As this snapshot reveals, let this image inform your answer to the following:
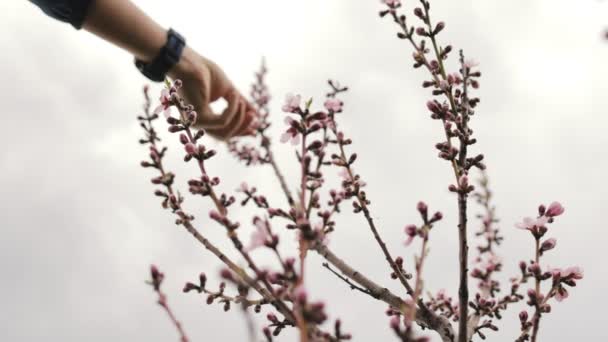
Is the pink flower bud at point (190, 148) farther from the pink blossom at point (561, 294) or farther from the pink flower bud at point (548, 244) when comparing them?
the pink blossom at point (561, 294)

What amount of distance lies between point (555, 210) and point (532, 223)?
6.3 inches

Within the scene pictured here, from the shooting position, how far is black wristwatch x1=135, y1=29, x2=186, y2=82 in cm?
360

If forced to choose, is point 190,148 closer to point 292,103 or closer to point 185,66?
point 292,103

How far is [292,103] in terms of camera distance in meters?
1.83

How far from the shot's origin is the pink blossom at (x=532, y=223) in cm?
198

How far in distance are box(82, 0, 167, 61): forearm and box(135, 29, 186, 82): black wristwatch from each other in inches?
1.6

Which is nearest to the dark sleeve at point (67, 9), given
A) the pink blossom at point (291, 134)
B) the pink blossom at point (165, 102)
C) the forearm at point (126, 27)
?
the forearm at point (126, 27)

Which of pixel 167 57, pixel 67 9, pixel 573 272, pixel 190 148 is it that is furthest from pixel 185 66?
pixel 573 272

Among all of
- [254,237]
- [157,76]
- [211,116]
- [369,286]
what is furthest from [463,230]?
[157,76]

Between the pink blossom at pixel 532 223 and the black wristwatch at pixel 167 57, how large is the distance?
2887 millimetres

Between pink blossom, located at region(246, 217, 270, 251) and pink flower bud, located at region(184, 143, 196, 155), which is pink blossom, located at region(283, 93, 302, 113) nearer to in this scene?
pink flower bud, located at region(184, 143, 196, 155)

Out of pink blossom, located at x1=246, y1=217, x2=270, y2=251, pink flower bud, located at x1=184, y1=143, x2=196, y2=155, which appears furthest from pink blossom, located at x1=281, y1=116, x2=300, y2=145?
pink blossom, located at x1=246, y1=217, x2=270, y2=251

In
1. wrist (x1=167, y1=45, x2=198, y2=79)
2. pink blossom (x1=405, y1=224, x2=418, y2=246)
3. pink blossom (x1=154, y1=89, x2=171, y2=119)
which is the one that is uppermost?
wrist (x1=167, y1=45, x2=198, y2=79)

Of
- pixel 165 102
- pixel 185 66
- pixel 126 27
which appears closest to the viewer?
pixel 165 102
